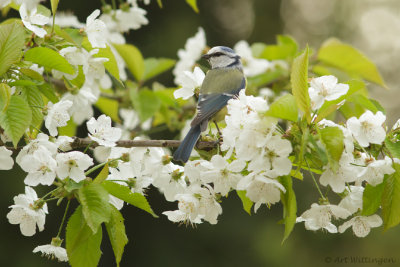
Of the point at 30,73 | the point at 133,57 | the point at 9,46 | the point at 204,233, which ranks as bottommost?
the point at 204,233

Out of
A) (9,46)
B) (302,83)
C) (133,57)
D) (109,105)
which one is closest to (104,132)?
(9,46)

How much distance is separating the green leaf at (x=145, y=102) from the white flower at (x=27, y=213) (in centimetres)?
93

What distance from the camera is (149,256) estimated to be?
22.6ft

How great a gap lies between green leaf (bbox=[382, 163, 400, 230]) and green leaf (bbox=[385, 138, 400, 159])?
0.03m

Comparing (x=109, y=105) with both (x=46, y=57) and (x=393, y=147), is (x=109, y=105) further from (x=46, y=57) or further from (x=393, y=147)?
(x=393, y=147)

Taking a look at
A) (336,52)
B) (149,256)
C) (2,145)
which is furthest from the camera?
(149,256)

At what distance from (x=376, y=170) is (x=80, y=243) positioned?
33.9 inches

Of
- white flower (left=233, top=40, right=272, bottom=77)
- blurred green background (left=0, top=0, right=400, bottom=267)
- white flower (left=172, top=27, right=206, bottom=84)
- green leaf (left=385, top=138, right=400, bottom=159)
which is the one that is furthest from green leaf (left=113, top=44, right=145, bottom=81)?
blurred green background (left=0, top=0, right=400, bottom=267)

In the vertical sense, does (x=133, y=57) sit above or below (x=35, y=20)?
below

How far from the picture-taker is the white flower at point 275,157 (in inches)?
52.0

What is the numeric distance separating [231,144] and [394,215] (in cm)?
49

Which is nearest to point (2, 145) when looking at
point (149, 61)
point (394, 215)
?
point (394, 215)

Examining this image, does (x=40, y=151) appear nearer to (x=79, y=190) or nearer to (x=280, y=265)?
(x=79, y=190)

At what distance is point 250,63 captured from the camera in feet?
11.9
